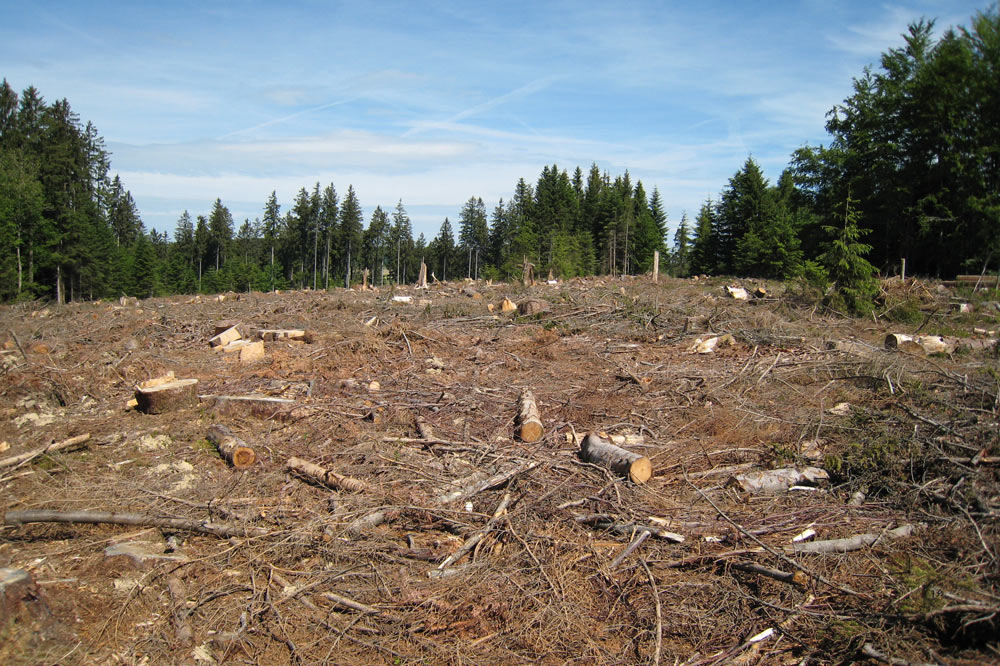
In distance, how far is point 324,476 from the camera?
5676 mm

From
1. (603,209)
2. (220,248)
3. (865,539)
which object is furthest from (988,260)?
(220,248)

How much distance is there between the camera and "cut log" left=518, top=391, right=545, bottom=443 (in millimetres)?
6715

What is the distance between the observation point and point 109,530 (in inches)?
187

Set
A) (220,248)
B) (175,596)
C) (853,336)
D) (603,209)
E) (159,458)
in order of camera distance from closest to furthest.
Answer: (175,596) < (159,458) < (853,336) < (603,209) < (220,248)

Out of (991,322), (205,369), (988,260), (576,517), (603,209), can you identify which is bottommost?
(576,517)

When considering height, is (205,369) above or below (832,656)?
above

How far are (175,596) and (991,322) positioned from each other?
1631cm

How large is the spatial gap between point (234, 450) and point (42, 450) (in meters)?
1.93

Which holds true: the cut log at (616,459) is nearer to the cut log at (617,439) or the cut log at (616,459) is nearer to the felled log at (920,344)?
the cut log at (617,439)

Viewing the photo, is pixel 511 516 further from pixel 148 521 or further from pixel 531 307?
pixel 531 307

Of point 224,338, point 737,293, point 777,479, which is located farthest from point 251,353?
point 737,293

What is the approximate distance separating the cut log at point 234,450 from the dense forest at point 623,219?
43.4 ft

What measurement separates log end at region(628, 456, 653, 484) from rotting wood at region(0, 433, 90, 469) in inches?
236

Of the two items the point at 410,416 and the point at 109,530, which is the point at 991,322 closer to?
the point at 410,416
